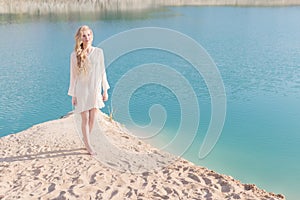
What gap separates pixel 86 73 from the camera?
5.64 meters

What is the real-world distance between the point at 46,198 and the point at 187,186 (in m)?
2.01

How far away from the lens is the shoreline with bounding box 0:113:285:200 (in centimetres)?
517

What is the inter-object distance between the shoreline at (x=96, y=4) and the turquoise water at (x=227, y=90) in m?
17.5

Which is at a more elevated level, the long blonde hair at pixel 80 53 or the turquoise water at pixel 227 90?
the long blonde hair at pixel 80 53

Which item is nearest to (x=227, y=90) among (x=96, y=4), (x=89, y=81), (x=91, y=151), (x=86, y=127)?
(x=91, y=151)

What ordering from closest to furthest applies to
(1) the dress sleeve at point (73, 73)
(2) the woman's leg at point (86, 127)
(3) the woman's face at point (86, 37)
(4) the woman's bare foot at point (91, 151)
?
(3) the woman's face at point (86, 37) < (1) the dress sleeve at point (73, 73) < (2) the woman's leg at point (86, 127) < (4) the woman's bare foot at point (91, 151)

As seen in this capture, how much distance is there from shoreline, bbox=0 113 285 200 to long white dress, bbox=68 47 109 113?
1.02 metres

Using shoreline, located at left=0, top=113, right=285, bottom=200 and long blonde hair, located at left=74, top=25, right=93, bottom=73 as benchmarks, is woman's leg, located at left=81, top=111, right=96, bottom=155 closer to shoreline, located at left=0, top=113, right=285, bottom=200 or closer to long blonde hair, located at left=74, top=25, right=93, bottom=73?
shoreline, located at left=0, top=113, right=285, bottom=200

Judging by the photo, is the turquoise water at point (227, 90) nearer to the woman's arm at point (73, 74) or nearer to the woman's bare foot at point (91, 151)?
the woman's bare foot at point (91, 151)

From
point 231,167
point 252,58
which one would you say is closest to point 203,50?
point 252,58

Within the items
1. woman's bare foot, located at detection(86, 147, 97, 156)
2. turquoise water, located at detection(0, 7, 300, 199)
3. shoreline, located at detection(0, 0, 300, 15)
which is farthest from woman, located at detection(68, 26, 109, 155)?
shoreline, located at detection(0, 0, 300, 15)

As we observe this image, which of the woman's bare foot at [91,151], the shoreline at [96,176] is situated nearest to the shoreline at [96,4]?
the shoreline at [96,176]

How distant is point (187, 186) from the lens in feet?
17.8

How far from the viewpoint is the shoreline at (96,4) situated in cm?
4719
